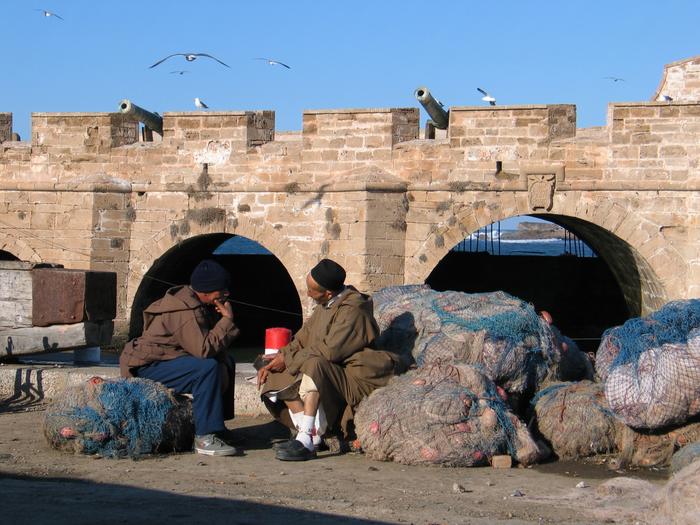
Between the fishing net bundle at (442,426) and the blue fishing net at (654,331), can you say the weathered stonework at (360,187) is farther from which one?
the fishing net bundle at (442,426)

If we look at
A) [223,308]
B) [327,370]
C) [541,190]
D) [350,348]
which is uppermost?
[541,190]

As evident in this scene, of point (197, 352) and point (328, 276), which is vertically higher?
point (328, 276)

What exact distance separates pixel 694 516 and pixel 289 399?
279cm

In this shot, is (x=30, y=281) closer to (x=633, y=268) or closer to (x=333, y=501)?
(x=333, y=501)

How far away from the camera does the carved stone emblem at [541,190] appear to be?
13617mm

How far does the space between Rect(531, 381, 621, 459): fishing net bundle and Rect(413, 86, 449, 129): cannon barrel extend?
7424mm

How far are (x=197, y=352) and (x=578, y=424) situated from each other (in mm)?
2450

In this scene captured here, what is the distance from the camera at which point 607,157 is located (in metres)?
13.6

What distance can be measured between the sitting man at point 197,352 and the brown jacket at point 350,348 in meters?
0.36

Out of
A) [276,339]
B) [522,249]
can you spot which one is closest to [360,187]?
[276,339]

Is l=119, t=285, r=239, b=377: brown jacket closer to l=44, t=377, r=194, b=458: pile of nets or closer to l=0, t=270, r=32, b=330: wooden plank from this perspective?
l=44, t=377, r=194, b=458: pile of nets

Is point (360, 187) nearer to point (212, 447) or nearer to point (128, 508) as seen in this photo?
point (212, 447)

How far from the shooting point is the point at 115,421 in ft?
21.5

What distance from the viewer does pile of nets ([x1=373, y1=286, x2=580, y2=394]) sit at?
7.16 m
